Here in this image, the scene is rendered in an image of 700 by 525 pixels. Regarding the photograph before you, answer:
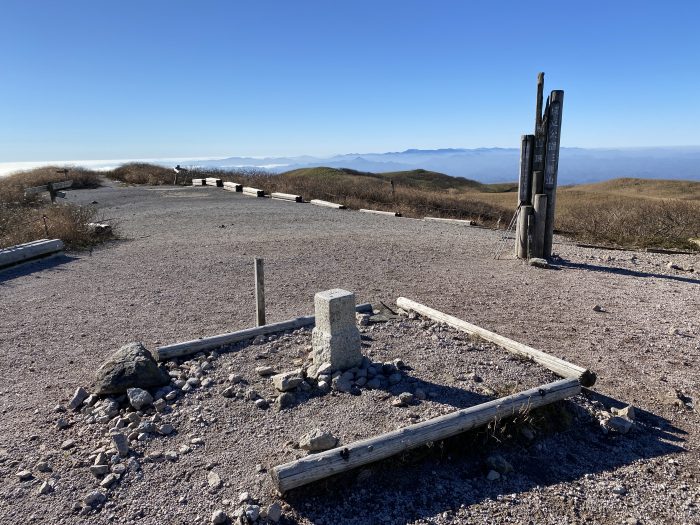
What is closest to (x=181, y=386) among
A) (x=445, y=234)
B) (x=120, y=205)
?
(x=445, y=234)

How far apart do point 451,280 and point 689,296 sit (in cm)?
360

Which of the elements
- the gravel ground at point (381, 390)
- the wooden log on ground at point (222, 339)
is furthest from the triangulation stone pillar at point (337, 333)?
the wooden log on ground at point (222, 339)

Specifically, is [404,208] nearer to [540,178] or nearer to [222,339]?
[540,178]

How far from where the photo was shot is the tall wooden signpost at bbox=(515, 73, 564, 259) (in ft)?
31.0

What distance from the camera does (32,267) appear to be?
384 inches

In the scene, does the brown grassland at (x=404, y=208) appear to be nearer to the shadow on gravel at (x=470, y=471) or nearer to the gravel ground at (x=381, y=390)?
the gravel ground at (x=381, y=390)

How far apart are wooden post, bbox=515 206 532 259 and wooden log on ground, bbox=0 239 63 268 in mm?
9752

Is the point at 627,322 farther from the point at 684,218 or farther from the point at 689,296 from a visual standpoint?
the point at 684,218

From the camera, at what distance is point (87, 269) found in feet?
31.6

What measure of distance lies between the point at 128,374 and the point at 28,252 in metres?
7.09

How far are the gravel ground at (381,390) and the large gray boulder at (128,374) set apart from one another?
0.40 meters

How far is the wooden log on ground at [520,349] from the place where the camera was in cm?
460

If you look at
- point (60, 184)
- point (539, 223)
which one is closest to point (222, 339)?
point (539, 223)

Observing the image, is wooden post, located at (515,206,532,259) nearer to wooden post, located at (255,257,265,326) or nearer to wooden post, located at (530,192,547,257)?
wooden post, located at (530,192,547,257)
